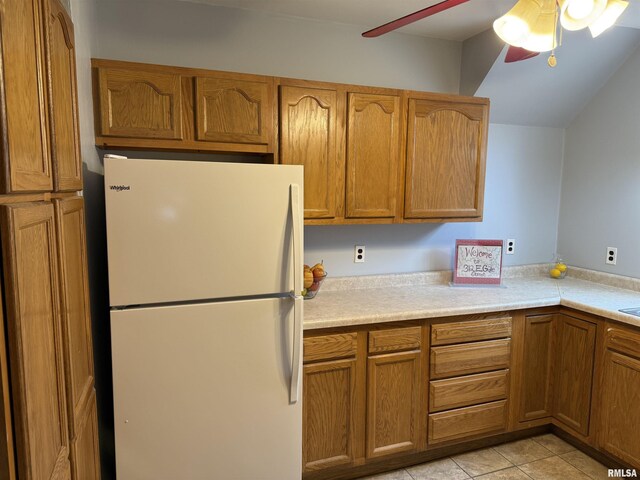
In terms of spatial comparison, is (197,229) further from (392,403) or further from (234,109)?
(392,403)

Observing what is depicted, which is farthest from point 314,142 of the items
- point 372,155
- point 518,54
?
point 518,54

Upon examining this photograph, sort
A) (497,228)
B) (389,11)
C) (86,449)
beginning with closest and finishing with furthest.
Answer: (86,449) < (389,11) < (497,228)

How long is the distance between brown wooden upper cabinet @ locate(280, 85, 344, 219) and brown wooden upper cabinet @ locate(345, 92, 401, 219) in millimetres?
84

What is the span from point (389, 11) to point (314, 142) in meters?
0.85

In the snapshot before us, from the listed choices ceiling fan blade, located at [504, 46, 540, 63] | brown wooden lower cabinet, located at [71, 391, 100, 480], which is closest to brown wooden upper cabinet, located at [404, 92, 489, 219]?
ceiling fan blade, located at [504, 46, 540, 63]

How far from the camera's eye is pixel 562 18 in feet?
4.41

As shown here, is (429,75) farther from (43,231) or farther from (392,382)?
(43,231)

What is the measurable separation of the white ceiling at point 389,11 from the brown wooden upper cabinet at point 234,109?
0.50 m

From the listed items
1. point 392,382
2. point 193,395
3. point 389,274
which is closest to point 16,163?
point 193,395

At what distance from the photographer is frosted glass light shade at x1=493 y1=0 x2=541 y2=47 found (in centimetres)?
133

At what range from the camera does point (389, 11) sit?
233 centimetres

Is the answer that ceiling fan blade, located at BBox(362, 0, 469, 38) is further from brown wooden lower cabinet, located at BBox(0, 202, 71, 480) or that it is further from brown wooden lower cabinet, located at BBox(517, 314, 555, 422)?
brown wooden lower cabinet, located at BBox(517, 314, 555, 422)

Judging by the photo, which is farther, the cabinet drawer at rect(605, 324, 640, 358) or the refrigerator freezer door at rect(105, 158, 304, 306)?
the cabinet drawer at rect(605, 324, 640, 358)

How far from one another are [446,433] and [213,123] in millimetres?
2086
